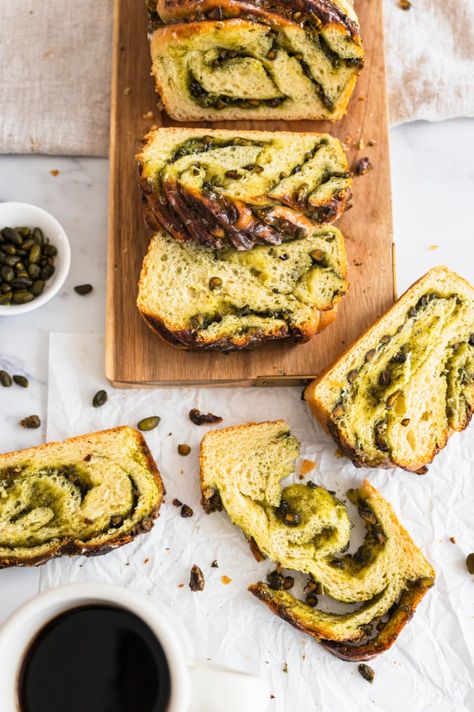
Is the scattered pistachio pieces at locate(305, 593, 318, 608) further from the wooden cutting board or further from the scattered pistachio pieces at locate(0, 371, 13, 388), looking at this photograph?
the scattered pistachio pieces at locate(0, 371, 13, 388)

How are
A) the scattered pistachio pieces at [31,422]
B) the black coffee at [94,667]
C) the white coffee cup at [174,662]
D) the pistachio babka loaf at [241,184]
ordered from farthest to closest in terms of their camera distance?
1. the scattered pistachio pieces at [31,422]
2. the pistachio babka loaf at [241,184]
3. the black coffee at [94,667]
4. the white coffee cup at [174,662]

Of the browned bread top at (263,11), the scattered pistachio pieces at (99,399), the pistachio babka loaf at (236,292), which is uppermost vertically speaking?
the browned bread top at (263,11)

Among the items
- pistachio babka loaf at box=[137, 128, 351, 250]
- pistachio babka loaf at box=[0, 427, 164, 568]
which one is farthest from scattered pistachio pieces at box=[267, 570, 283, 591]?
pistachio babka loaf at box=[137, 128, 351, 250]

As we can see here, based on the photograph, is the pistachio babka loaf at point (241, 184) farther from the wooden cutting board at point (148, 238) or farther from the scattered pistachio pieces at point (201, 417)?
the scattered pistachio pieces at point (201, 417)

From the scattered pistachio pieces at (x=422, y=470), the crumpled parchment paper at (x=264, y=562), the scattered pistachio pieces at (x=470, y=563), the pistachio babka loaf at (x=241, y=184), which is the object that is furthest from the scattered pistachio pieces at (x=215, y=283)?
the scattered pistachio pieces at (x=470, y=563)

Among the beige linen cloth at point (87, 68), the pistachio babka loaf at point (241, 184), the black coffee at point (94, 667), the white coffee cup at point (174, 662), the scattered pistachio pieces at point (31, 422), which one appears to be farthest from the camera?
the beige linen cloth at point (87, 68)

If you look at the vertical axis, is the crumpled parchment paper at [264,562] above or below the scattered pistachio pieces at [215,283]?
below

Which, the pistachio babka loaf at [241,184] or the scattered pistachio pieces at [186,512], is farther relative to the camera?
the scattered pistachio pieces at [186,512]

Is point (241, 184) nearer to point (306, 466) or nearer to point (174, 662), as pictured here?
point (306, 466)
